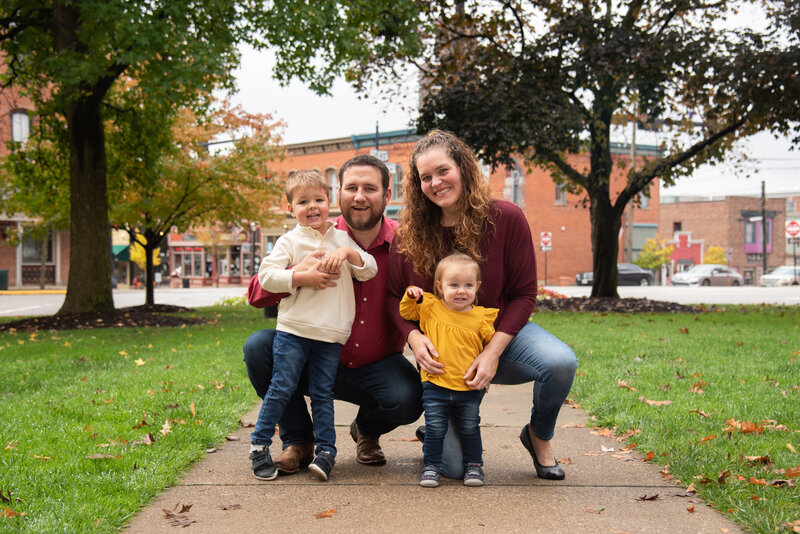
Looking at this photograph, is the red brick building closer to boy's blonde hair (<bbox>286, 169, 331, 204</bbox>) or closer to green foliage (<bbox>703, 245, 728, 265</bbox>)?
green foliage (<bbox>703, 245, 728, 265</bbox>)

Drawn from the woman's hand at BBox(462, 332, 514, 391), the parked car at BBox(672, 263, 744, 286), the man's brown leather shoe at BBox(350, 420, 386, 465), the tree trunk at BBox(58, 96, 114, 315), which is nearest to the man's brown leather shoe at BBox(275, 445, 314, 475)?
the man's brown leather shoe at BBox(350, 420, 386, 465)

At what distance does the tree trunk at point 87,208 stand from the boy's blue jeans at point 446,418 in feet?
41.3

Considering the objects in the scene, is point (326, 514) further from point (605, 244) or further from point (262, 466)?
point (605, 244)

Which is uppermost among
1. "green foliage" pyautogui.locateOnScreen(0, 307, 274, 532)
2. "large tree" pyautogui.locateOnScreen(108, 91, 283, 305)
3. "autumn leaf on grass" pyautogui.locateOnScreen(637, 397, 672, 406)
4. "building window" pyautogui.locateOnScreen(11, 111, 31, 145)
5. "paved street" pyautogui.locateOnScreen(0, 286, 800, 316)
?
"building window" pyautogui.locateOnScreen(11, 111, 31, 145)

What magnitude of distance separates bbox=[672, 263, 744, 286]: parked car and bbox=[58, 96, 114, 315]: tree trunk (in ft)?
138

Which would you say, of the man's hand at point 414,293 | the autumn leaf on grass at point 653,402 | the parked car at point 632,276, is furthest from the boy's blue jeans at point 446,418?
the parked car at point 632,276

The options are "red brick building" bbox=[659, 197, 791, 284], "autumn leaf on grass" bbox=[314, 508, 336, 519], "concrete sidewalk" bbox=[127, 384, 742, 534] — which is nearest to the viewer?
"concrete sidewalk" bbox=[127, 384, 742, 534]

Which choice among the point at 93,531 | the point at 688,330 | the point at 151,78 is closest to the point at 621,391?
the point at 93,531

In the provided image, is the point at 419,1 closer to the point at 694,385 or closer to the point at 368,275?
the point at 694,385

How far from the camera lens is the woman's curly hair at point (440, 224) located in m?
3.68

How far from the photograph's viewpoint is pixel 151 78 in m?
10.9

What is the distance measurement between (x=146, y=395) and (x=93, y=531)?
10.2ft

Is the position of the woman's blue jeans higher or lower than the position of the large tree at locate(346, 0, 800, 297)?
lower

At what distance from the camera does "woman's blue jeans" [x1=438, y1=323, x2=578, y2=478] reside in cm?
352
